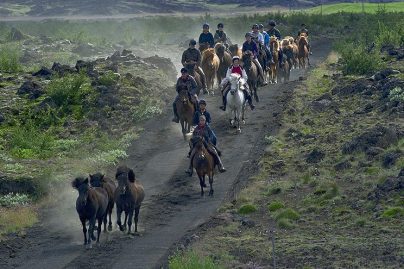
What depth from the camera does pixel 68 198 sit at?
26344mm

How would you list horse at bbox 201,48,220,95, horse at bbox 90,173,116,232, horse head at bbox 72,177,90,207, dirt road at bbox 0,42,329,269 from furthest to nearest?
1. horse at bbox 201,48,220,95
2. horse at bbox 90,173,116,232
3. horse head at bbox 72,177,90,207
4. dirt road at bbox 0,42,329,269

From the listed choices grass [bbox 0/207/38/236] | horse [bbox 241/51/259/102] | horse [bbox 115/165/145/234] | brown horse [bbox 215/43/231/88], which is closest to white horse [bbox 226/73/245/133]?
horse [bbox 241/51/259/102]

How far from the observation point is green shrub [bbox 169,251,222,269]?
1762cm

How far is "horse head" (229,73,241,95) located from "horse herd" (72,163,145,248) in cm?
972

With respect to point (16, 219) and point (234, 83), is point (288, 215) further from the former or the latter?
point (234, 83)

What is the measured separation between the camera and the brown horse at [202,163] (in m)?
25.6

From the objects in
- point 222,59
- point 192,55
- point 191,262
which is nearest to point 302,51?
point 222,59

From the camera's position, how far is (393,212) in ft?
71.5

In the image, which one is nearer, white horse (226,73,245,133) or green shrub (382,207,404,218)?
green shrub (382,207,404,218)

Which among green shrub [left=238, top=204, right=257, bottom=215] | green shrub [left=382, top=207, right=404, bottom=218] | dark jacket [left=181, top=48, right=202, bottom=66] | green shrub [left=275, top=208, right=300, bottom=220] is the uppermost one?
dark jacket [left=181, top=48, right=202, bottom=66]

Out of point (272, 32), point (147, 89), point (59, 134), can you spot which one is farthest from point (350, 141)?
point (272, 32)

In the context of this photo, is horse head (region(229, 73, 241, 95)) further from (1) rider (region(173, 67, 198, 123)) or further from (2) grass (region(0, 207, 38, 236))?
(2) grass (region(0, 207, 38, 236))

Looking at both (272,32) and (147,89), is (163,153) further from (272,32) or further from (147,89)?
(272,32)

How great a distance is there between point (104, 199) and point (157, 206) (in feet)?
9.90
